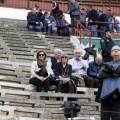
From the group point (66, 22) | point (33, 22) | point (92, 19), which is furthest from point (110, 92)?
point (92, 19)

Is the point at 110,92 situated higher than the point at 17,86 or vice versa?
the point at 110,92

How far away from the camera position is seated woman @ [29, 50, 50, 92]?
12312mm

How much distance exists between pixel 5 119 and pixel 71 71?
3.40m

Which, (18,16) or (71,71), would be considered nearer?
(71,71)

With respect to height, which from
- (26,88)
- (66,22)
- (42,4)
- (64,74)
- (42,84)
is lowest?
(26,88)

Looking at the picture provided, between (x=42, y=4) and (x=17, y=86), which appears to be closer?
(x=17, y=86)

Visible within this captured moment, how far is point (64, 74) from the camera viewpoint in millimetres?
12789

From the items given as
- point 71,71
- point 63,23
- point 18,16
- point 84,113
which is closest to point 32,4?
point 18,16

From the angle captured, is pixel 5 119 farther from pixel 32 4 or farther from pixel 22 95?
pixel 32 4

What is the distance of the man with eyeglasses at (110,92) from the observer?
8.99 metres

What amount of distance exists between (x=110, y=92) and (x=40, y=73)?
379 centimetres

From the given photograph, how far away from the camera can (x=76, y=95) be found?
40.0ft

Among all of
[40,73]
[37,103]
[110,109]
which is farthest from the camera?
[40,73]

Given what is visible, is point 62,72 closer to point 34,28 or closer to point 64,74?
point 64,74
